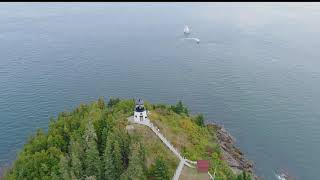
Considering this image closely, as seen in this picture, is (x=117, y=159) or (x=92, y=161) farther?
(x=92, y=161)

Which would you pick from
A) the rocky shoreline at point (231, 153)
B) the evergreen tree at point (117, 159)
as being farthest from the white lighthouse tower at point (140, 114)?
the rocky shoreline at point (231, 153)

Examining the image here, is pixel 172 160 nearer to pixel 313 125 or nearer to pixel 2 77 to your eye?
pixel 313 125

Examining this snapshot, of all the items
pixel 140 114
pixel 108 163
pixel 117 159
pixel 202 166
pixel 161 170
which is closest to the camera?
pixel 161 170

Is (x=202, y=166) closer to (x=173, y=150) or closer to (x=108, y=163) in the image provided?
(x=173, y=150)

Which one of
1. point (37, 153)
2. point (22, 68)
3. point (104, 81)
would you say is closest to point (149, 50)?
point (104, 81)

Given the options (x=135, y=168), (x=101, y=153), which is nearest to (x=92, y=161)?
(x=101, y=153)

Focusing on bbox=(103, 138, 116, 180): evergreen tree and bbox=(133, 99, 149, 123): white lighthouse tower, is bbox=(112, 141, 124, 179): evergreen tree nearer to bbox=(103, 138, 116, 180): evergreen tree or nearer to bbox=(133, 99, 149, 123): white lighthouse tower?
bbox=(103, 138, 116, 180): evergreen tree

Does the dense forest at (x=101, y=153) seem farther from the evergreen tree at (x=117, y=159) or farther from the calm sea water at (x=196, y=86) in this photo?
the calm sea water at (x=196, y=86)
